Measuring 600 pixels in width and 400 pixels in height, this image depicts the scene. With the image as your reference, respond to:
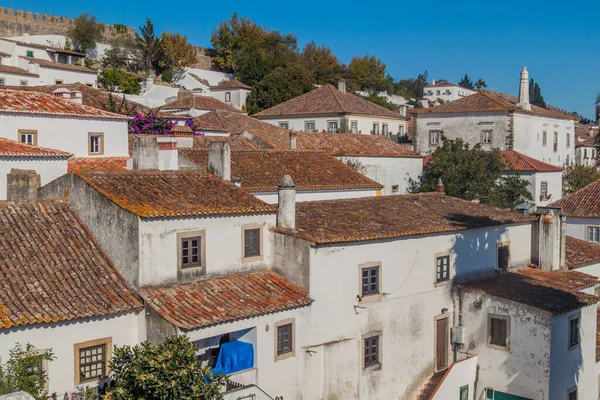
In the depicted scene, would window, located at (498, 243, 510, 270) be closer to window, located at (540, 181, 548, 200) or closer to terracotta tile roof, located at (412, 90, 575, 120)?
window, located at (540, 181, 548, 200)

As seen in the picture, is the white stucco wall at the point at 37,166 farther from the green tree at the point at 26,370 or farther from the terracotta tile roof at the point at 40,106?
the green tree at the point at 26,370

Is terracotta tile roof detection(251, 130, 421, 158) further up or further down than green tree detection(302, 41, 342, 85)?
further down

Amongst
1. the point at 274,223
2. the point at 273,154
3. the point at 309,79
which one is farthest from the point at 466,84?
the point at 274,223

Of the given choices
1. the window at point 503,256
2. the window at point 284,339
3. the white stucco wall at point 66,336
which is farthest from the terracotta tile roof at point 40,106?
the window at point 503,256

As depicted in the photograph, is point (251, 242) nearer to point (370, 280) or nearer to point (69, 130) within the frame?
point (370, 280)

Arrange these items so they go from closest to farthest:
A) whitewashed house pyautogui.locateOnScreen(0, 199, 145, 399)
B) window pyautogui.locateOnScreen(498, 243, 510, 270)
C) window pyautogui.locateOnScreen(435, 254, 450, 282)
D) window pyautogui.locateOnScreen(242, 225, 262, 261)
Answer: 1. whitewashed house pyautogui.locateOnScreen(0, 199, 145, 399)
2. window pyautogui.locateOnScreen(242, 225, 262, 261)
3. window pyautogui.locateOnScreen(435, 254, 450, 282)
4. window pyautogui.locateOnScreen(498, 243, 510, 270)

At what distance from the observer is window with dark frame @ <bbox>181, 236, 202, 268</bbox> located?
1873 cm

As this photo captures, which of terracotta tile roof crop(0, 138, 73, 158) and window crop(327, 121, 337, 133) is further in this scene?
window crop(327, 121, 337, 133)

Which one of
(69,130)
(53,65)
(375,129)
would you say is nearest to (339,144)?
(69,130)

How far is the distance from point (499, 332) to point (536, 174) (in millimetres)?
24057

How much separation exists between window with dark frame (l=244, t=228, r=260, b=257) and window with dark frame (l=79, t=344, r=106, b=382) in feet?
16.4

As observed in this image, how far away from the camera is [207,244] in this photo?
757 inches

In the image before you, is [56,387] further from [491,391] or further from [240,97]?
[240,97]

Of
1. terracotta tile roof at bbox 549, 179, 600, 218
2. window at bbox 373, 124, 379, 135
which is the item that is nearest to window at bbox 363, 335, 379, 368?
terracotta tile roof at bbox 549, 179, 600, 218
